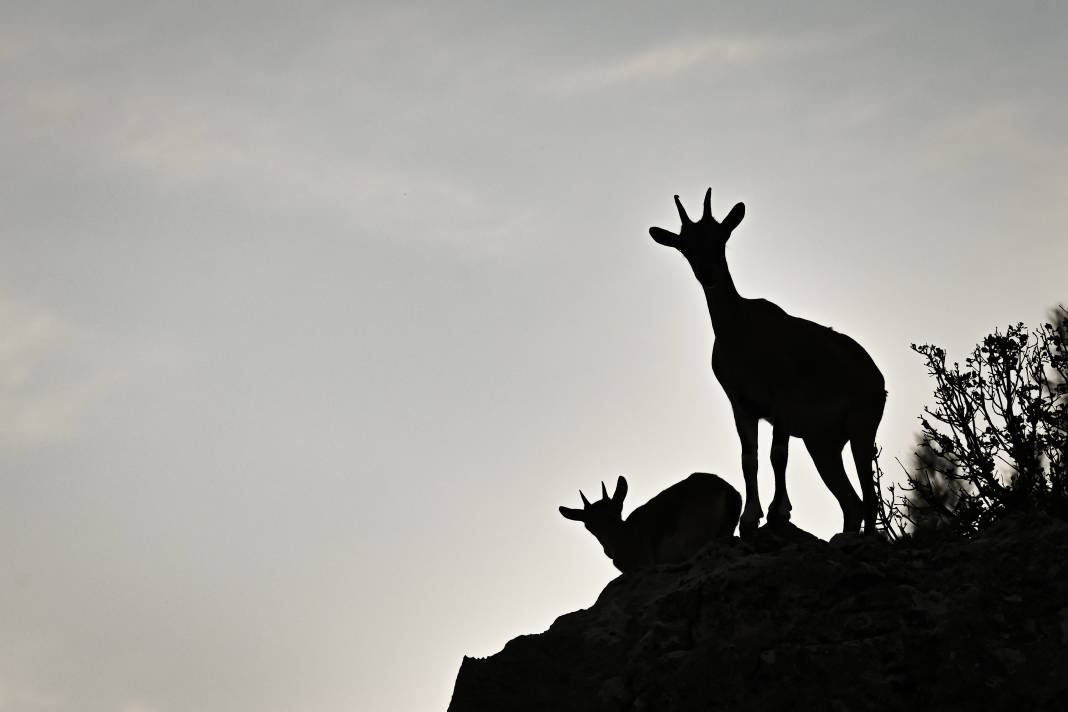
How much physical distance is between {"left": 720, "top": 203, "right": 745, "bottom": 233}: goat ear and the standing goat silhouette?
0.6 inches

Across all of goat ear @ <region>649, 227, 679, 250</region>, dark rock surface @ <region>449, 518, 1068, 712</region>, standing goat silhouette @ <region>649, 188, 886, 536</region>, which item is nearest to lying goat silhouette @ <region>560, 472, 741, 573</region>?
standing goat silhouette @ <region>649, 188, 886, 536</region>

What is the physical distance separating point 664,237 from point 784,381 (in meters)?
1.66

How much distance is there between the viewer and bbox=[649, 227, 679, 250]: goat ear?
983cm

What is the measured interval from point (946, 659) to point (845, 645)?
474 mm

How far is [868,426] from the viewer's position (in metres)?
9.55

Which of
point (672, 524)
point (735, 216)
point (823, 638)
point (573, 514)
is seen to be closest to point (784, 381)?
point (735, 216)

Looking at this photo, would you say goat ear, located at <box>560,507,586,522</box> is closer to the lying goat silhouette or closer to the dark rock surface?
the lying goat silhouette

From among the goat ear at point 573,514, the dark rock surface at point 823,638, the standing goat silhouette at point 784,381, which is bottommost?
the dark rock surface at point 823,638

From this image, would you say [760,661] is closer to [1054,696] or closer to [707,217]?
[1054,696]

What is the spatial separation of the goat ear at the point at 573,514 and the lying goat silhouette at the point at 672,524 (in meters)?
0.35

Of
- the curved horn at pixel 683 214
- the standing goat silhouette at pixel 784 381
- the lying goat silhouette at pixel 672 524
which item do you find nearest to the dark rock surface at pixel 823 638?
the standing goat silhouette at pixel 784 381

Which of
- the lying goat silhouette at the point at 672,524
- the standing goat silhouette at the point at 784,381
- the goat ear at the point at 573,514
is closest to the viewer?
the standing goat silhouette at the point at 784,381

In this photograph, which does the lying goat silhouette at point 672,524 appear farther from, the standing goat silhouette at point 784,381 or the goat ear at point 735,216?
the goat ear at point 735,216

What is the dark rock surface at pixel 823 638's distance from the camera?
5652 millimetres
